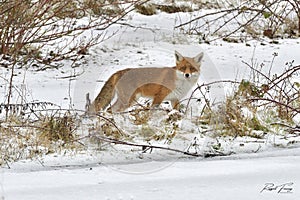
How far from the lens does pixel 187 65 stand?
20.2ft

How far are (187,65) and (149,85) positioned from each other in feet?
1.63

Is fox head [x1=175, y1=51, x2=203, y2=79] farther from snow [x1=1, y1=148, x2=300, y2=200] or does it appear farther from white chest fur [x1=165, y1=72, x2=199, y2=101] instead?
snow [x1=1, y1=148, x2=300, y2=200]

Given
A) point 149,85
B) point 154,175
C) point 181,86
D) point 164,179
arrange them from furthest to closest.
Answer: point 181,86, point 149,85, point 154,175, point 164,179

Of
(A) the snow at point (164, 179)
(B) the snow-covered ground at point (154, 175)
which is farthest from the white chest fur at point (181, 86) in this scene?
(A) the snow at point (164, 179)

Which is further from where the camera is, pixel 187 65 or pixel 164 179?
pixel 187 65

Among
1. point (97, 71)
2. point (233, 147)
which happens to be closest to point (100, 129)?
point (233, 147)

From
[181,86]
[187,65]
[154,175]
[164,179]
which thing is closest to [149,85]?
[181,86]

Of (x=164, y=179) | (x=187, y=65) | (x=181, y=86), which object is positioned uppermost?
(x=187, y=65)

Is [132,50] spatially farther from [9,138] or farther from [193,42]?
[9,138]

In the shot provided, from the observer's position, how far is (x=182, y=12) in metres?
10.3

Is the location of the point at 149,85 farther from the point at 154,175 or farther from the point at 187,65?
the point at 154,175

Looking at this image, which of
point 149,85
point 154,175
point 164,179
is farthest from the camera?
point 149,85

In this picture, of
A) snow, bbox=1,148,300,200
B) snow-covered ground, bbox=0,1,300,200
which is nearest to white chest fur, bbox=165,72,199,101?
snow-covered ground, bbox=0,1,300,200

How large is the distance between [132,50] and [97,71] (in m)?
0.98
